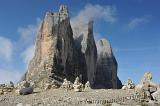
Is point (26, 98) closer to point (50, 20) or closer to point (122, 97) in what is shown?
point (122, 97)

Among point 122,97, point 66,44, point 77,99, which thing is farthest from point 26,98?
point 66,44

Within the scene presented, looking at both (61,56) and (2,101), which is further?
(61,56)

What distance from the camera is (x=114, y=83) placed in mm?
172875

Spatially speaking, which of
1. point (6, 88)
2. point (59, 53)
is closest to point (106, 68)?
point (59, 53)

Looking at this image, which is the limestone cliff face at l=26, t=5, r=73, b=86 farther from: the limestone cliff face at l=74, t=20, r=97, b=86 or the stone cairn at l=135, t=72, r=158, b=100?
the stone cairn at l=135, t=72, r=158, b=100

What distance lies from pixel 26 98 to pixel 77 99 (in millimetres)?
8579

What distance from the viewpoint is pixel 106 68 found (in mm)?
176625

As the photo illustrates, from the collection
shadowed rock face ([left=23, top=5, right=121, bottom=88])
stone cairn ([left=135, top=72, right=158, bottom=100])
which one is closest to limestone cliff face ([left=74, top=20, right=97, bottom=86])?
shadowed rock face ([left=23, top=5, right=121, bottom=88])

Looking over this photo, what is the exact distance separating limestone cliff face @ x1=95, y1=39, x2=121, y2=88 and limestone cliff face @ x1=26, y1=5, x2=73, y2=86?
40.2m

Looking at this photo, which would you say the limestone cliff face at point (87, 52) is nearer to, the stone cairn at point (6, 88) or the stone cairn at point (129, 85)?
the stone cairn at point (6, 88)

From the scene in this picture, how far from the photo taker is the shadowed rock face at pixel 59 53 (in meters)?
106

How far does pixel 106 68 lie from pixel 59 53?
62626 millimetres

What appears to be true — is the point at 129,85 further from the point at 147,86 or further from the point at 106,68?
the point at 106,68

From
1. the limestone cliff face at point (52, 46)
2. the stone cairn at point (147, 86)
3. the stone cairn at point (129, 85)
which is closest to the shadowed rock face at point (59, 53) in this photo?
the limestone cliff face at point (52, 46)
